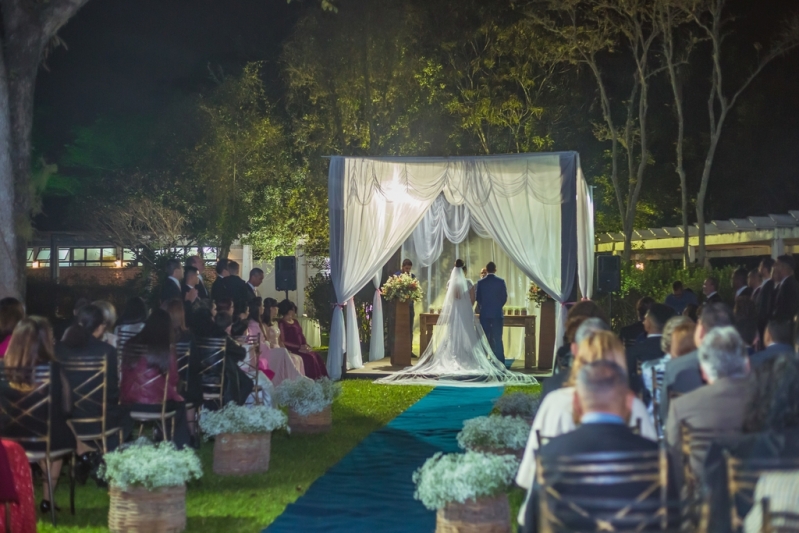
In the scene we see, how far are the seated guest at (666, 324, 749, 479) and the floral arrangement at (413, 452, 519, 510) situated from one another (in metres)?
1.17

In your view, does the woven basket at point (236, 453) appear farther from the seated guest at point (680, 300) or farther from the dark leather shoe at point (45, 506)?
the seated guest at point (680, 300)

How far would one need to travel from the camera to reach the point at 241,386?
8672 mm

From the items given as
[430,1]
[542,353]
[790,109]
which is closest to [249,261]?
[430,1]

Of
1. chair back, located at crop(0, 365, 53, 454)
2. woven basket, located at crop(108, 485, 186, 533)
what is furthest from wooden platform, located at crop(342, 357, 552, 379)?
woven basket, located at crop(108, 485, 186, 533)

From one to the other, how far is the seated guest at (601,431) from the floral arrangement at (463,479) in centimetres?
166

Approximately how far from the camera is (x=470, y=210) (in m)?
14.1

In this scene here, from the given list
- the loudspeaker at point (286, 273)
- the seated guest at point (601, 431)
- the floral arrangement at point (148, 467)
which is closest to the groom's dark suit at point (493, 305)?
the loudspeaker at point (286, 273)

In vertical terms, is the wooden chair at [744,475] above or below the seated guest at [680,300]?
below

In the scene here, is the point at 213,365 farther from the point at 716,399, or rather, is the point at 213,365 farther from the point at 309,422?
the point at 716,399

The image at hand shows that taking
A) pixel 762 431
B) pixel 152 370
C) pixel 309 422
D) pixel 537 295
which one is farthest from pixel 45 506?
pixel 537 295

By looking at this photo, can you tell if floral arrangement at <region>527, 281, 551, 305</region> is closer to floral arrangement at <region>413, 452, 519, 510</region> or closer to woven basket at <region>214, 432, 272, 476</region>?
woven basket at <region>214, 432, 272, 476</region>

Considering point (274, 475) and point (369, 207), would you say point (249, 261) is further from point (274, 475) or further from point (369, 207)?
point (274, 475)

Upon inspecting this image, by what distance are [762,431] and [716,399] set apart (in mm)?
340

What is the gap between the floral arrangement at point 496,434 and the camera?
6.52m
